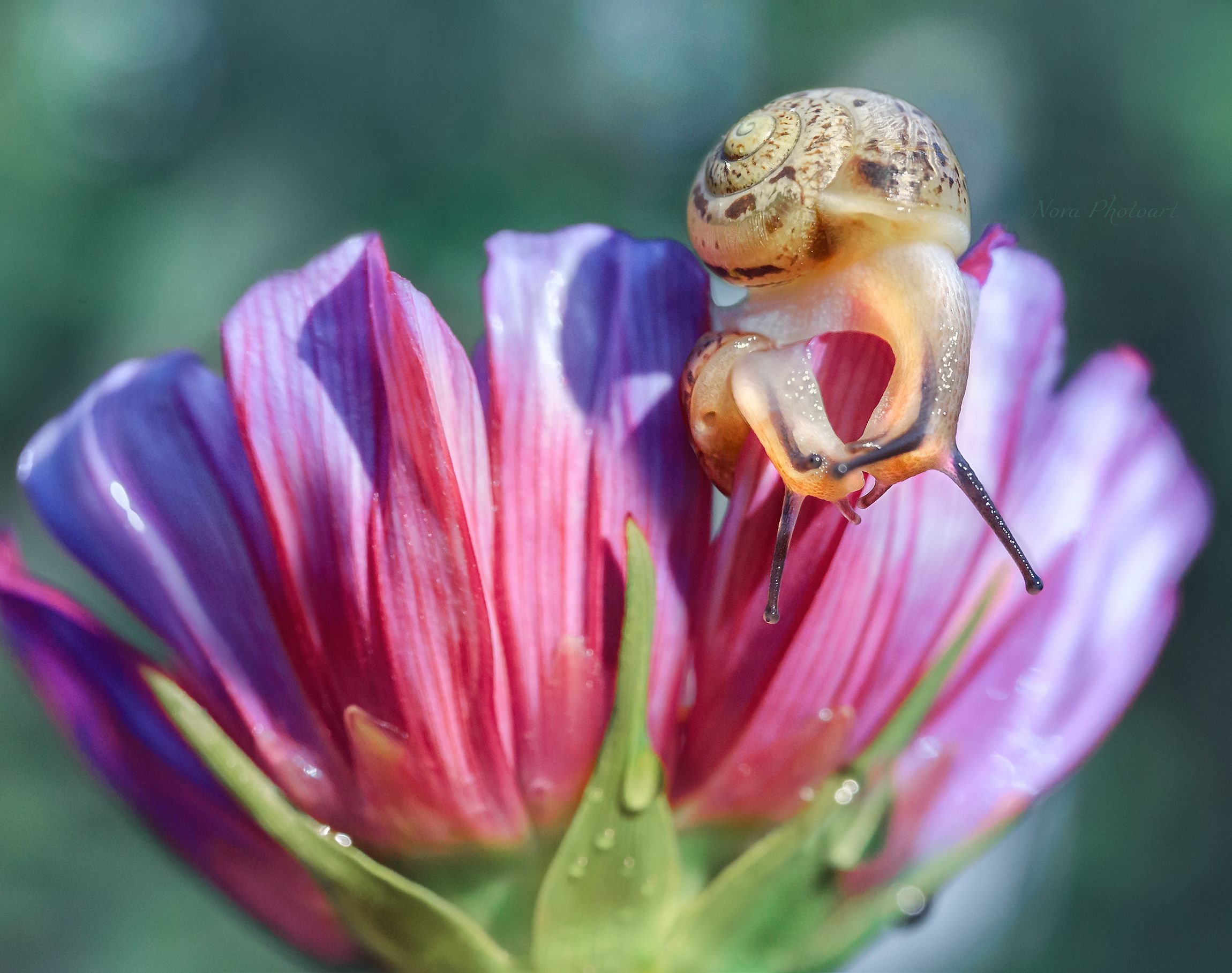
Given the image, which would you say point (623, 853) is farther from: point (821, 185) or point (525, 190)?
point (525, 190)

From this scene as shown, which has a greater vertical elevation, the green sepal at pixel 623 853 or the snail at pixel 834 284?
the snail at pixel 834 284

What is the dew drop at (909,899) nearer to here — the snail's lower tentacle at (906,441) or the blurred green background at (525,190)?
the snail's lower tentacle at (906,441)

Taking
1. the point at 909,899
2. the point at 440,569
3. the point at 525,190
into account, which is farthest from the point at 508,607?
the point at 525,190

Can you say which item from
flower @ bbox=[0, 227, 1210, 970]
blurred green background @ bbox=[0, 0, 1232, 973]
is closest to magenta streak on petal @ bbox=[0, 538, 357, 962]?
flower @ bbox=[0, 227, 1210, 970]

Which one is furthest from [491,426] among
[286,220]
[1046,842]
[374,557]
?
[286,220]

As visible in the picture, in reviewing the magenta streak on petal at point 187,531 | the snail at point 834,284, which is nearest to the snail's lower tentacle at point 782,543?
the snail at point 834,284

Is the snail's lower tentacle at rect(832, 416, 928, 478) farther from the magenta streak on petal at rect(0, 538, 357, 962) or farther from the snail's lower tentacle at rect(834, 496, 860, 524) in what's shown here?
the magenta streak on petal at rect(0, 538, 357, 962)
